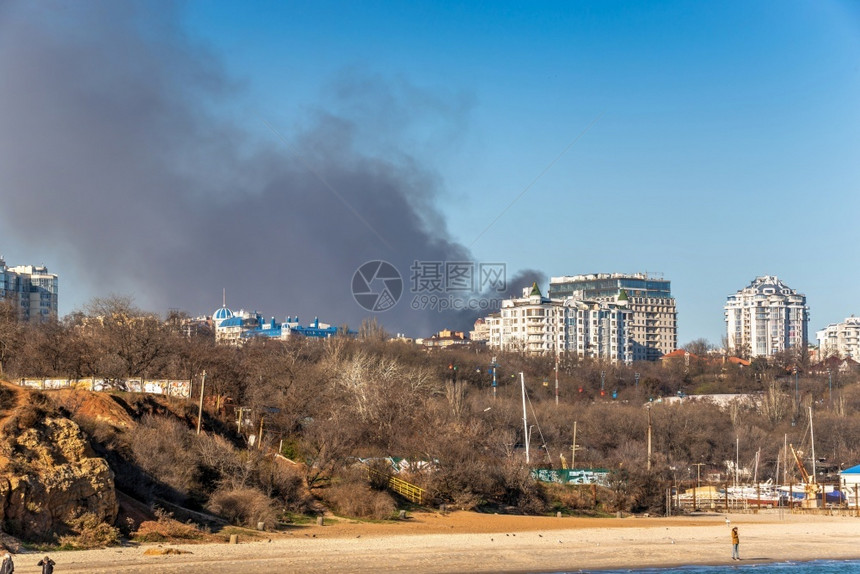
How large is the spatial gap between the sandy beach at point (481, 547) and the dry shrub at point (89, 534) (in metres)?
0.58

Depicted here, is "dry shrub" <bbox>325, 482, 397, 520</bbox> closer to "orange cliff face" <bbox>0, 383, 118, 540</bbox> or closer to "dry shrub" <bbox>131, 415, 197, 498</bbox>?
"dry shrub" <bbox>131, 415, 197, 498</bbox>

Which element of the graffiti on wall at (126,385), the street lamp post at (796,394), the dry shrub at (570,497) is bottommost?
the dry shrub at (570,497)

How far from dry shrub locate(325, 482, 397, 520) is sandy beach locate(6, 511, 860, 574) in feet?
3.40

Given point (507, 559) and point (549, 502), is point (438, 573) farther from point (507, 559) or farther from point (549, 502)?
point (549, 502)

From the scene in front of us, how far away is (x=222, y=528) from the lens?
115ft

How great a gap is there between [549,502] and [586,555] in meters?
15.9

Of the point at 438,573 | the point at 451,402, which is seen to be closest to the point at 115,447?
the point at 438,573

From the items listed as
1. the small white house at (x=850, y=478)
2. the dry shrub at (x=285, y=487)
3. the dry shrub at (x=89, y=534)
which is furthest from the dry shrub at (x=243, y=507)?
the small white house at (x=850, y=478)

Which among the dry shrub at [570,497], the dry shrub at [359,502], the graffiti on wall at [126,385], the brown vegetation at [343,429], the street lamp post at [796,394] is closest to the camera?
the brown vegetation at [343,429]

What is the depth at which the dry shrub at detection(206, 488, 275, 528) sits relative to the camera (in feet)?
119

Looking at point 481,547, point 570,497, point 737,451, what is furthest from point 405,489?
point 737,451

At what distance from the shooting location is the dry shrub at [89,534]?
29297mm

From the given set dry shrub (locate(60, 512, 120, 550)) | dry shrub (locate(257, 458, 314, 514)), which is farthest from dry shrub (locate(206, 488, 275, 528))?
dry shrub (locate(60, 512, 120, 550))

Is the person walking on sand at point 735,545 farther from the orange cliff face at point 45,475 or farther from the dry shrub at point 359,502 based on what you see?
the orange cliff face at point 45,475
